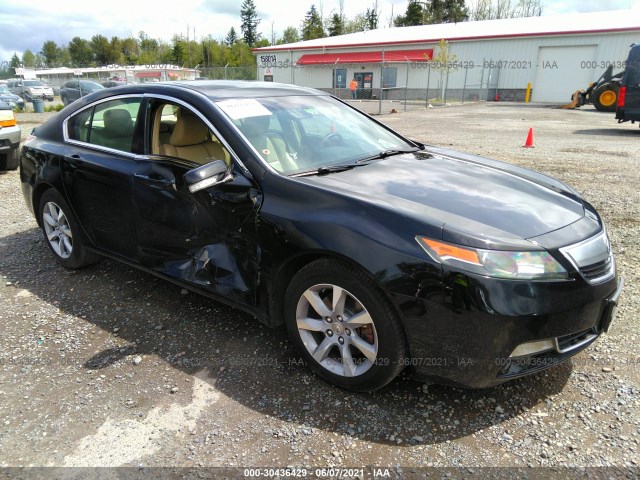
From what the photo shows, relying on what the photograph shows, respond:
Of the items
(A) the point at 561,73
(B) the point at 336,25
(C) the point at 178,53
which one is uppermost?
(B) the point at 336,25

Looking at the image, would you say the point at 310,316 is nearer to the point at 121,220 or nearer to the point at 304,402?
the point at 304,402

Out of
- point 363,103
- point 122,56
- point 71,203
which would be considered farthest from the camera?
point 122,56

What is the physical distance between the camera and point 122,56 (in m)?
86.4

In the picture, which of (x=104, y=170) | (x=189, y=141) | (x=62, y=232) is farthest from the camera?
(x=62, y=232)

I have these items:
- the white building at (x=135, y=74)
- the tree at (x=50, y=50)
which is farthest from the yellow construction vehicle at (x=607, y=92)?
the tree at (x=50, y=50)

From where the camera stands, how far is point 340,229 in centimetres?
245

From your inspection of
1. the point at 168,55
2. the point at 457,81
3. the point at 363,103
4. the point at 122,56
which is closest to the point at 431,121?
the point at 363,103

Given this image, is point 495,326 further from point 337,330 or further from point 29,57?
point 29,57

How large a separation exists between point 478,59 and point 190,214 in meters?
37.8

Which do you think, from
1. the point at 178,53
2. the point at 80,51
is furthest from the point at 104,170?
the point at 80,51

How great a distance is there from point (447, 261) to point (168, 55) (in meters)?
86.9

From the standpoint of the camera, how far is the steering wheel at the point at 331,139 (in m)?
3.36

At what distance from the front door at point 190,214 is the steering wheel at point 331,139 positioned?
28.3 inches

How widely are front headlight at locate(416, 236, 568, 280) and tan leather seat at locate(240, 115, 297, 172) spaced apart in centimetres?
111
